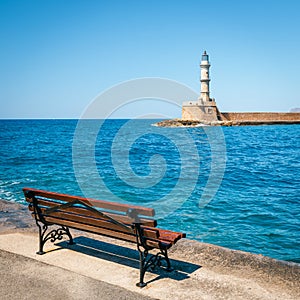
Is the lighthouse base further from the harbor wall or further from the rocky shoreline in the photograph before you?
the harbor wall

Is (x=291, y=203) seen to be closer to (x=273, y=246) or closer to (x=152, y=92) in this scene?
(x=273, y=246)

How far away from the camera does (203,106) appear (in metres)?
68.3

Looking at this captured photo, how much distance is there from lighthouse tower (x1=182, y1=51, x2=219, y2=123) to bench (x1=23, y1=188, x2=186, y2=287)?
2303 inches

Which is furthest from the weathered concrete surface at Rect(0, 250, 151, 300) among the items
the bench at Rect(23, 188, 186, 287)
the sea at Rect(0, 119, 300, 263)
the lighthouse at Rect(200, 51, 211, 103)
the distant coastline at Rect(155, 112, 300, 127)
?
the distant coastline at Rect(155, 112, 300, 127)

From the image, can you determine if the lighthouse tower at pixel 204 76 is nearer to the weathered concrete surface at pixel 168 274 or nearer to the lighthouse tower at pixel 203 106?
the lighthouse tower at pixel 203 106

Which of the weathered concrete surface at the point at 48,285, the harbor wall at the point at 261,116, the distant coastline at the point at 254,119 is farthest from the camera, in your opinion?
the harbor wall at the point at 261,116

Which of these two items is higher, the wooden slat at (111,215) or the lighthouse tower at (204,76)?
the lighthouse tower at (204,76)

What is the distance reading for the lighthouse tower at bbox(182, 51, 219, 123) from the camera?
64.6m

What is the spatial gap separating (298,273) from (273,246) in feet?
12.1

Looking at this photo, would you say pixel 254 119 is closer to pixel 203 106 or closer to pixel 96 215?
pixel 203 106

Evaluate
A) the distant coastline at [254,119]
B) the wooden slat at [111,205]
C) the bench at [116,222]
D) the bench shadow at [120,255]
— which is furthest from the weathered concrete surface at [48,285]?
the distant coastline at [254,119]

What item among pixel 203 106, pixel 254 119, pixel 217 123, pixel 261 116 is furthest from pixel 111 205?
pixel 261 116

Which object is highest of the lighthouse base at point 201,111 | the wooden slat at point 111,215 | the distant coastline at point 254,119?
the lighthouse base at point 201,111

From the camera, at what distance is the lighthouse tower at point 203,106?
64.6m
